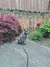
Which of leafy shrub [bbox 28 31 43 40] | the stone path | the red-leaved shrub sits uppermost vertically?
the red-leaved shrub

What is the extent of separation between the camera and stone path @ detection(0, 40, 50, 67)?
376cm

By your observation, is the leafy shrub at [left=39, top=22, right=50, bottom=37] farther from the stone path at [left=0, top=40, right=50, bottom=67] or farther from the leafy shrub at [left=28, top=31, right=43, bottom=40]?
the stone path at [left=0, top=40, right=50, bottom=67]

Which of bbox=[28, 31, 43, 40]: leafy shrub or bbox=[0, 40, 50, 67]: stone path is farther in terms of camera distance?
bbox=[28, 31, 43, 40]: leafy shrub

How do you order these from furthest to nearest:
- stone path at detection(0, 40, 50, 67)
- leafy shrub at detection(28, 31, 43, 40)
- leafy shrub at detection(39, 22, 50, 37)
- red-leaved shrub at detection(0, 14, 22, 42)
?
1. leafy shrub at detection(39, 22, 50, 37)
2. leafy shrub at detection(28, 31, 43, 40)
3. red-leaved shrub at detection(0, 14, 22, 42)
4. stone path at detection(0, 40, 50, 67)

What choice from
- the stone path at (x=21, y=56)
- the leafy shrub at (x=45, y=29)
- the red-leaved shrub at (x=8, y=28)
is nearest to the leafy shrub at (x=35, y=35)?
the leafy shrub at (x=45, y=29)

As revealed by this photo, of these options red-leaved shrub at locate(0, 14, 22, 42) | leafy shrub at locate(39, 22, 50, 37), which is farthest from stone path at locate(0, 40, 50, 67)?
leafy shrub at locate(39, 22, 50, 37)

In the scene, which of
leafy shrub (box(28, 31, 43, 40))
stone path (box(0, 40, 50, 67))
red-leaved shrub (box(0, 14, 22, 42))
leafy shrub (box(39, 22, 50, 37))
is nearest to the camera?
stone path (box(0, 40, 50, 67))

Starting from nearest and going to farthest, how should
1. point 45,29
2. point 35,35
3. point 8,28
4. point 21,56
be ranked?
point 21,56 → point 8,28 → point 35,35 → point 45,29

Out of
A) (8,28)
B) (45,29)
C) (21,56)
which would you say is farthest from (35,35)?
(21,56)

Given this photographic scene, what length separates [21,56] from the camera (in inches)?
153

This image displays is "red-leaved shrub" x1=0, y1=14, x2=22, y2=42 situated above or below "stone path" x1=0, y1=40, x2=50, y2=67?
above

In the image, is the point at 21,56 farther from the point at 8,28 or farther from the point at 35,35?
the point at 35,35

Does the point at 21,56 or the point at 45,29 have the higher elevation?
the point at 21,56

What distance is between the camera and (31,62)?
12.6 feet
